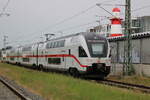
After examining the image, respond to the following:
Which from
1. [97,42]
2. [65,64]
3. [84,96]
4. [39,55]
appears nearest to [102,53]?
[97,42]

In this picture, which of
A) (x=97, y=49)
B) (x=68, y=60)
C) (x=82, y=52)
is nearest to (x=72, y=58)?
(x=68, y=60)

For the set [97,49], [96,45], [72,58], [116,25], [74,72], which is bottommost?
[74,72]

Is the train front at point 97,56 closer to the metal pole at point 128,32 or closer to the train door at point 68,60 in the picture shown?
the metal pole at point 128,32

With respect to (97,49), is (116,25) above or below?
above

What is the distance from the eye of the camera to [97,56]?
18766 millimetres

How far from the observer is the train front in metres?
18.5

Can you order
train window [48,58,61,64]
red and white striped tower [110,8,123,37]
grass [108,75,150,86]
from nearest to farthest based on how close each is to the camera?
grass [108,75,150,86], train window [48,58,61,64], red and white striped tower [110,8,123,37]

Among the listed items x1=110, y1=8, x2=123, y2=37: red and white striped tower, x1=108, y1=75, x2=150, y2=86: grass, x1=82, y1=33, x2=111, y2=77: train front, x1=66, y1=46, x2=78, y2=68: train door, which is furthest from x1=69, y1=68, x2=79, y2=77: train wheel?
x1=110, y1=8, x2=123, y2=37: red and white striped tower

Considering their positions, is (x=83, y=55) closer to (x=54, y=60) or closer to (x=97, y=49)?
(x=97, y=49)

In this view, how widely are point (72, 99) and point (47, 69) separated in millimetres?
18129

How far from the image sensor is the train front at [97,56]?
18.5m

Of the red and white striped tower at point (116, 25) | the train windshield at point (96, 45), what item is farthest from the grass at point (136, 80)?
the red and white striped tower at point (116, 25)

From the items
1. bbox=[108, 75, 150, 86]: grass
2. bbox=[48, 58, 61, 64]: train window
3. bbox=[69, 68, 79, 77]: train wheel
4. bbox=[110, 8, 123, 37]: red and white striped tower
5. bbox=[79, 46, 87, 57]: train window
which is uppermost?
bbox=[110, 8, 123, 37]: red and white striped tower

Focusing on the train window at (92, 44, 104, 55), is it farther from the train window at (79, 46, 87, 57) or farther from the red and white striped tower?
the red and white striped tower
